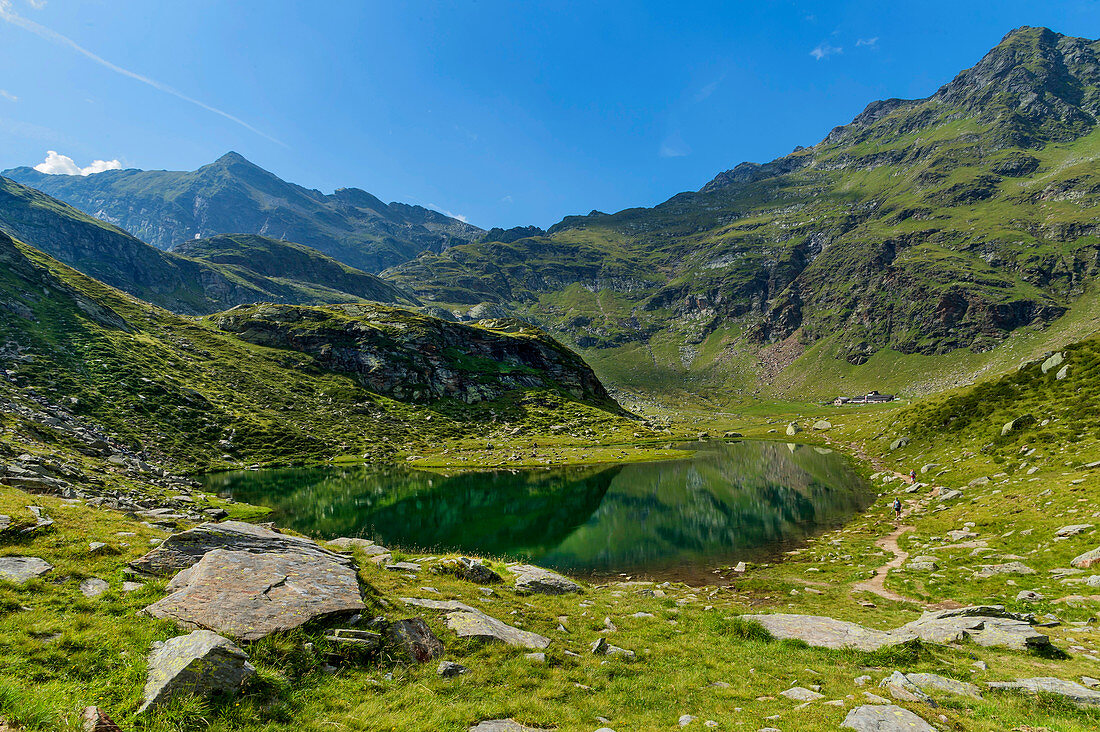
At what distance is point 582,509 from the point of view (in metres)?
53.3

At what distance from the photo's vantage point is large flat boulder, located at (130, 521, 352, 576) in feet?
39.2

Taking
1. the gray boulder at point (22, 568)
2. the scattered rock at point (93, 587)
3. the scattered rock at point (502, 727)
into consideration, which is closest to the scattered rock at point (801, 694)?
the scattered rock at point (502, 727)

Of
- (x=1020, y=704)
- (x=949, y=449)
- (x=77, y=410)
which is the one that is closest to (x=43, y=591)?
(x=1020, y=704)

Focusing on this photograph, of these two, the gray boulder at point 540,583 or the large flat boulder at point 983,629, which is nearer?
the large flat boulder at point 983,629

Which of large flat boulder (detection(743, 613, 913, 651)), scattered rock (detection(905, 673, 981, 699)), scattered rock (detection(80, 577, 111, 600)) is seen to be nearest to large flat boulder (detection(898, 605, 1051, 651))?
large flat boulder (detection(743, 613, 913, 651))

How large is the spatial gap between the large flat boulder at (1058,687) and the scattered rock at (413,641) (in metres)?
14.3

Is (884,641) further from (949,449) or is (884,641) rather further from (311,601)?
(949,449)

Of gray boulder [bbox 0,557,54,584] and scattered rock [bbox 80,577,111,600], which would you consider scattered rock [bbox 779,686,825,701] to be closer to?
scattered rock [bbox 80,577,111,600]

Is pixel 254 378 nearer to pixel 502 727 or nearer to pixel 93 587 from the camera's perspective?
pixel 93 587

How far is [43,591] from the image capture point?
9.44m

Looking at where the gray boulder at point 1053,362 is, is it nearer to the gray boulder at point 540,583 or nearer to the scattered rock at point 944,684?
the scattered rock at point 944,684

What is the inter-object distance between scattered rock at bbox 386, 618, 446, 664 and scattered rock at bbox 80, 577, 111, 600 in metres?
6.80

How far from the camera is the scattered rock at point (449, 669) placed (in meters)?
10.6

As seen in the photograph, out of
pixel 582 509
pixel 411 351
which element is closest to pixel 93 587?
pixel 582 509
